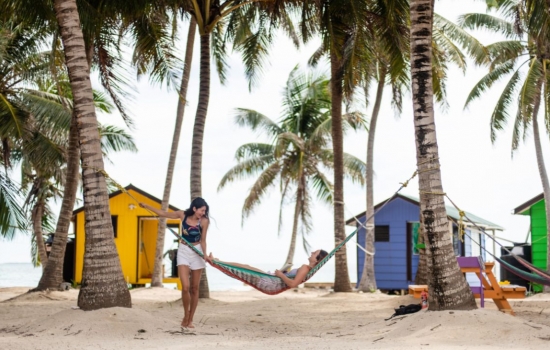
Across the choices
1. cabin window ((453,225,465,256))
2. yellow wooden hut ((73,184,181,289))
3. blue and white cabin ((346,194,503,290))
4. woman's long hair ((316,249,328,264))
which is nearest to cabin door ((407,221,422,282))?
blue and white cabin ((346,194,503,290))

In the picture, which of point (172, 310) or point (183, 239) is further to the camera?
point (172, 310)

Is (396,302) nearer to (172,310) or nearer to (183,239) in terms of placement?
(172,310)

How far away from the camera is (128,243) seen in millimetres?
22953

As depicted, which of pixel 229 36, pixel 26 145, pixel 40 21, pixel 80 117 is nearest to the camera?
pixel 80 117

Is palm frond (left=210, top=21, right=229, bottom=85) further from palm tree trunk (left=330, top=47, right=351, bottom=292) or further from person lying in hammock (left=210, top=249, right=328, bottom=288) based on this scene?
person lying in hammock (left=210, top=249, right=328, bottom=288)

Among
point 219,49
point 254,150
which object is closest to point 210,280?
point 254,150

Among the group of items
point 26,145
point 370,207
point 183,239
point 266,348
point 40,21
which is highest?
point 40,21

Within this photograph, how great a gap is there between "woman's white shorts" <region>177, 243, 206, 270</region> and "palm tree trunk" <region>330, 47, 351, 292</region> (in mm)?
9157

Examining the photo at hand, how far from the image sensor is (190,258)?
8.88 meters

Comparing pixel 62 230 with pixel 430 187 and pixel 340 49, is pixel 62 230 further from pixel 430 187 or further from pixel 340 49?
pixel 430 187

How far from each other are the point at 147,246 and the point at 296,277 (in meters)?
16.2

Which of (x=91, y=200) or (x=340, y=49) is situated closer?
(x=91, y=200)

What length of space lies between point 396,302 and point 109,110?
48.7ft

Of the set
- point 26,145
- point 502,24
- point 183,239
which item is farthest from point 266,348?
point 502,24
